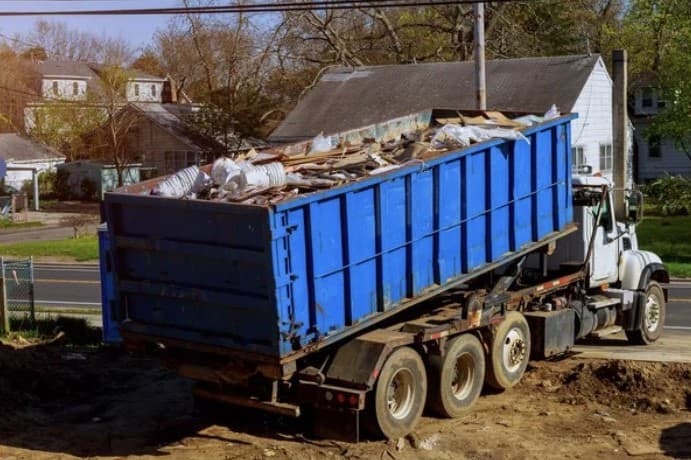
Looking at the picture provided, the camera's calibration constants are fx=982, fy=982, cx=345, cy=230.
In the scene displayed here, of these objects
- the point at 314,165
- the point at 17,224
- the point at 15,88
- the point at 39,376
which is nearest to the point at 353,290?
the point at 314,165

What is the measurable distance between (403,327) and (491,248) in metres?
1.90

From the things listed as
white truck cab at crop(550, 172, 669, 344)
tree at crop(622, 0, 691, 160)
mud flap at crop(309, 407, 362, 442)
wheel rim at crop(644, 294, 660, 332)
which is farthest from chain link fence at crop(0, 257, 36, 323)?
tree at crop(622, 0, 691, 160)

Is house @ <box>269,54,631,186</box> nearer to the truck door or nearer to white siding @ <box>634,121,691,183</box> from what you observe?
white siding @ <box>634,121,691,183</box>

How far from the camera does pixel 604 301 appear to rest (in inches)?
567

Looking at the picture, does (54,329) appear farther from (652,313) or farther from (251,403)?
(652,313)

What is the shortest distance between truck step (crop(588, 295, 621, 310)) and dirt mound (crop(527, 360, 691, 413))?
1.22m

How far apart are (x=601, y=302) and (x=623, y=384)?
230 cm

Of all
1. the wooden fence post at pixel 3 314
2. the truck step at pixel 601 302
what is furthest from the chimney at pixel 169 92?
the truck step at pixel 601 302

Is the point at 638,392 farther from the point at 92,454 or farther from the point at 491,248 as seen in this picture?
the point at 92,454

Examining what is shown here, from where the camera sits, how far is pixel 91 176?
59.8m

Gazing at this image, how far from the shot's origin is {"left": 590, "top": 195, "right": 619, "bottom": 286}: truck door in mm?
14367

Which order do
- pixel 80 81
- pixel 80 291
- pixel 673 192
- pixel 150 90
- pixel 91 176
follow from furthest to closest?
1. pixel 150 90
2. pixel 80 81
3. pixel 91 176
4. pixel 673 192
5. pixel 80 291

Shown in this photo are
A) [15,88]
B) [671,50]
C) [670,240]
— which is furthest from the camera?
[15,88]

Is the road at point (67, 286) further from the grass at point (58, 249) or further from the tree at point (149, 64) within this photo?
the tree at point (149, 64)
